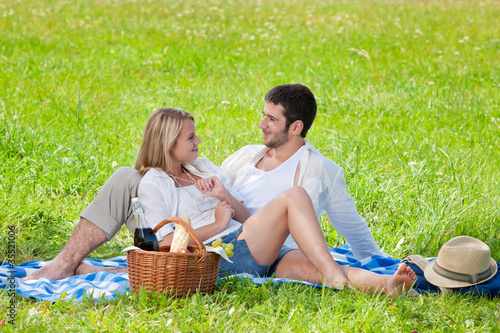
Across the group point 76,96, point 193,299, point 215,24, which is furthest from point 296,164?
point 215,24

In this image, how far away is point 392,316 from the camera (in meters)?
3.36

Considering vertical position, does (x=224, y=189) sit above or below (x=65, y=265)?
above

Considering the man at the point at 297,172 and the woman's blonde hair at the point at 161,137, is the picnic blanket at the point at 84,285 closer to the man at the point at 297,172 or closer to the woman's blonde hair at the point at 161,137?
the man at the point at 297,172

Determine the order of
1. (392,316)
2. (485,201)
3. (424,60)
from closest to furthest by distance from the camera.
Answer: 1. (392,316)
2. (485,201)
3. (424,60)

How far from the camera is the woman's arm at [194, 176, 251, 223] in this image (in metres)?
4.13

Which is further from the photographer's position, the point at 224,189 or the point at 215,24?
the point at 215,24

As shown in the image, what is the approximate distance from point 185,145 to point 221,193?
0.40 meters

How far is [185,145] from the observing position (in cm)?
421

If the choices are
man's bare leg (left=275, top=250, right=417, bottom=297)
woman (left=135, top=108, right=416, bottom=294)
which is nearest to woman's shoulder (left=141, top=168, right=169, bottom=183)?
woman (left=135, top=108, right=416, bottom=294)

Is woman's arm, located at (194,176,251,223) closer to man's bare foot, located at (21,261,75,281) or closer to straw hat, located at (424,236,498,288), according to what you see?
man's bare foot, located at (21,261,75,281)

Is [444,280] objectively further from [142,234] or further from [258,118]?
[258,118]

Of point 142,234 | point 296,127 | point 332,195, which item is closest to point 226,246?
point 142,234

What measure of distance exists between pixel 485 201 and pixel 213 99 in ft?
12.0

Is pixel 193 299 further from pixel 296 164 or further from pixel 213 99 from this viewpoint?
pixel 213 99
